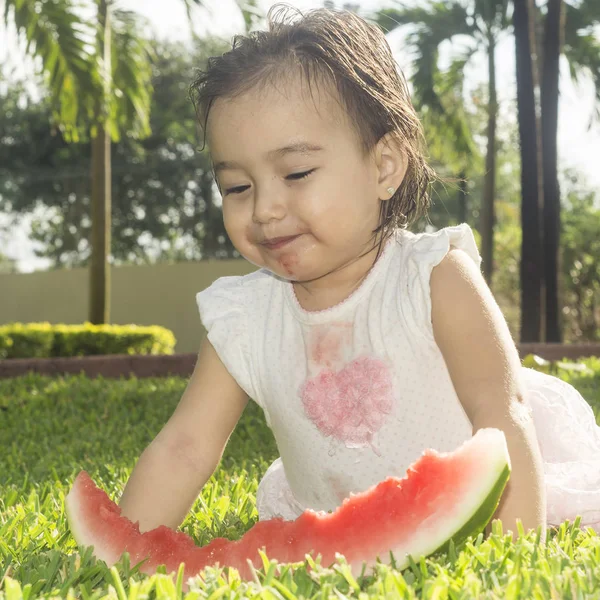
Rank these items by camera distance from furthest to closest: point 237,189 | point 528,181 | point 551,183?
point 551,183 < point 528,181 < point 237,189

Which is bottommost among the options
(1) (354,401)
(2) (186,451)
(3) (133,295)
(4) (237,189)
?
(3) (133,295)

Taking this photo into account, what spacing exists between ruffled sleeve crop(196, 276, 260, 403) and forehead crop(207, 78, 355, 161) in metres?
0.61

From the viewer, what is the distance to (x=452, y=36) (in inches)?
647

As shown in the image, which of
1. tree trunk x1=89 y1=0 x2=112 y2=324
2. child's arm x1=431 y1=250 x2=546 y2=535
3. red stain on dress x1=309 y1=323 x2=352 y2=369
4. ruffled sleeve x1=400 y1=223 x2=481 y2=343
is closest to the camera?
→ child's arm x1=431 y1=250 x2=546 y2=535

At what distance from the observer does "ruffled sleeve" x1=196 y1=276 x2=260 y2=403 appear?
8.54ft

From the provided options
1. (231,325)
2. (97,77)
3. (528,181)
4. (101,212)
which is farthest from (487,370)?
(101,212)

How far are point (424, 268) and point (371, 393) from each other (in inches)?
14.1

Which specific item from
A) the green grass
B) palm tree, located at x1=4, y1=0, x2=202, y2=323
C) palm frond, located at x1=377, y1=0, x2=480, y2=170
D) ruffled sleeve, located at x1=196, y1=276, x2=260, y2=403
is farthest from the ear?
palm frond, located at x1=377, y1=0, x2=480, y2=170

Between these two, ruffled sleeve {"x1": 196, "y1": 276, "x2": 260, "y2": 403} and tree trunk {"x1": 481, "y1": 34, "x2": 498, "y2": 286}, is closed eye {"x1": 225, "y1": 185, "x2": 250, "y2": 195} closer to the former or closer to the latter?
ruffled sleeve {"x1": 196, "y1": 276, "x2": 260, "y2": 403}

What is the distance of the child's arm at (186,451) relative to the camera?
2.40m

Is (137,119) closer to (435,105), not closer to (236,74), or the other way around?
(435,105)

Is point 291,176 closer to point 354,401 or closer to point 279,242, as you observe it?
point 279,242

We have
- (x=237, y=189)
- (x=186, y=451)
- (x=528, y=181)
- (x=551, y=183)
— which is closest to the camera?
(x=237, y=189)

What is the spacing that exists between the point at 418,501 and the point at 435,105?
15.0 m
